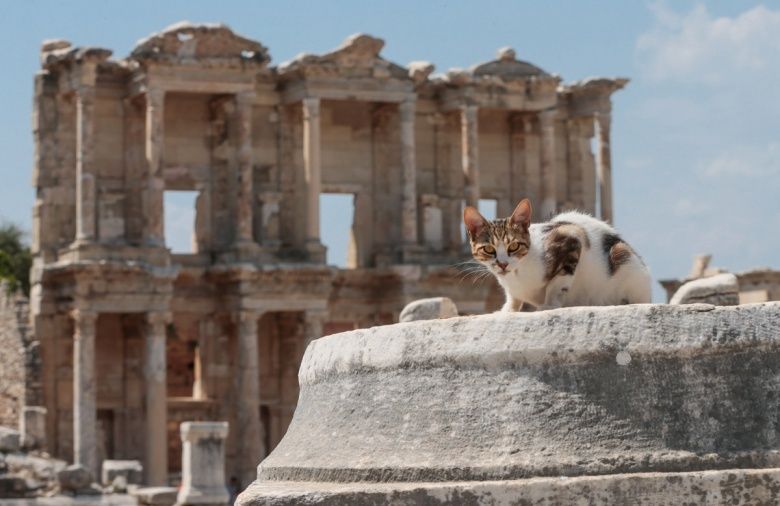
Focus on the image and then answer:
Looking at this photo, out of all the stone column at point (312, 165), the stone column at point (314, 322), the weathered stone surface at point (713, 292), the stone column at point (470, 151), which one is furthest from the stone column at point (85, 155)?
the weathered stone surface at point (713, 292)

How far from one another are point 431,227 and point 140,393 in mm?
6350

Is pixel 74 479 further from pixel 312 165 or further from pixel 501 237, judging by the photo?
pixel 501 237

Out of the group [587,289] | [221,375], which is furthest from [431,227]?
[587,289]

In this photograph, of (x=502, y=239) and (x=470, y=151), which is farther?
(x=470, y=151)

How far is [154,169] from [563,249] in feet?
83.1

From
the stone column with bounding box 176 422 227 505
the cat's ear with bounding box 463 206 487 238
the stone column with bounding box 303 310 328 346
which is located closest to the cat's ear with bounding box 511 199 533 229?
the cat's ear with bounding box 463 206 487 238

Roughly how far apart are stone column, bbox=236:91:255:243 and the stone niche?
2646 centimetres

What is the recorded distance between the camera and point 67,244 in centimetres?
3158

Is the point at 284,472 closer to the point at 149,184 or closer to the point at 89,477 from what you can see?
the point at 89,477

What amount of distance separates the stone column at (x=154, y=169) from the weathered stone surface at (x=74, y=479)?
5101mm

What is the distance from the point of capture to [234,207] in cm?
3247

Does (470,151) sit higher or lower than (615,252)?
higher

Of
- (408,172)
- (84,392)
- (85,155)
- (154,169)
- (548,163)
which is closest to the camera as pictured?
(84,392)

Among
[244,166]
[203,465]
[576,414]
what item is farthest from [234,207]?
[576,414]
